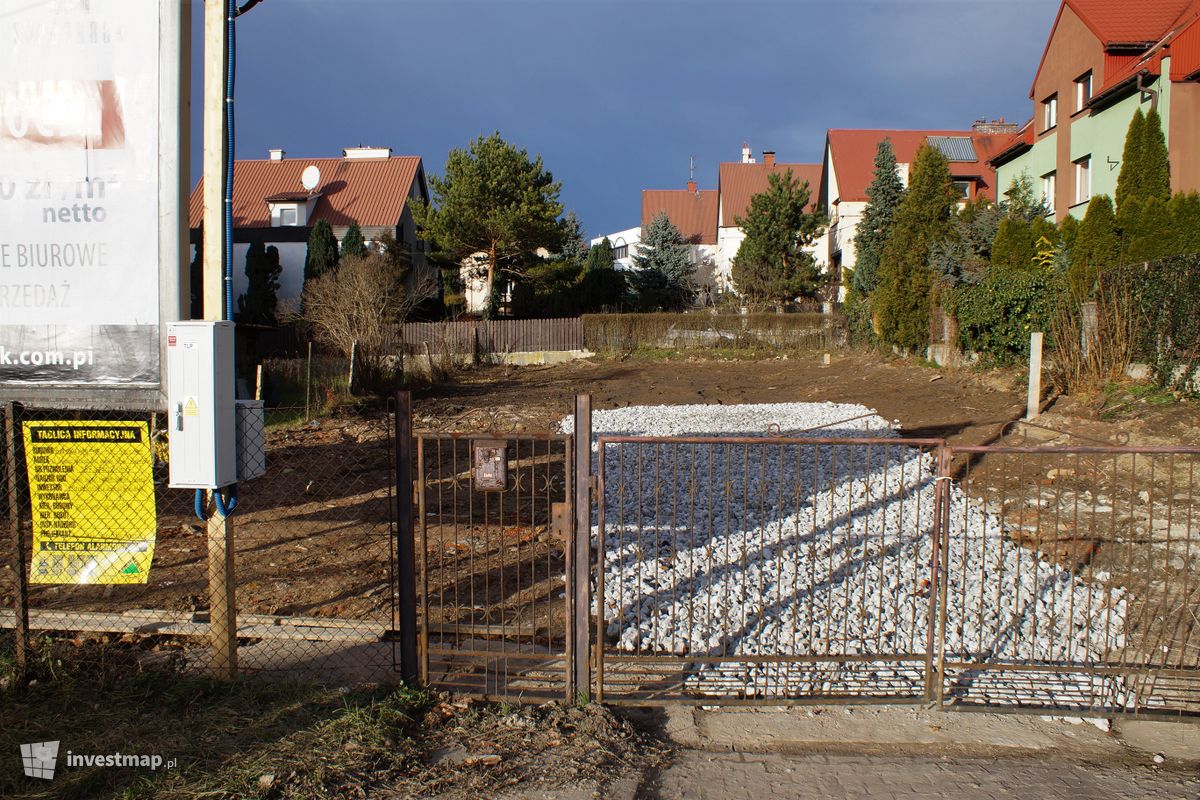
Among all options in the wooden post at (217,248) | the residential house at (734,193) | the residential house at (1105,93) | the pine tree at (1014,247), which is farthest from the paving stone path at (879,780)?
the residential house at (734,193)

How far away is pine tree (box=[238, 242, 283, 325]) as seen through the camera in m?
35.0

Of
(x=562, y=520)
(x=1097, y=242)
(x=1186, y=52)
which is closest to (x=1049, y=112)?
(x=1186, y=52)

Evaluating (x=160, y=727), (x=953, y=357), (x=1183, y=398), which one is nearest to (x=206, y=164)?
(x=160, y=727)

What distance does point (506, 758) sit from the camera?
3.79 metres

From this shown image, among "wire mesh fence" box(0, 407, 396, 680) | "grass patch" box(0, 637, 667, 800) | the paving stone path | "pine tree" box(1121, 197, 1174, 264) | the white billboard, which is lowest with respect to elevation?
the paving stone path

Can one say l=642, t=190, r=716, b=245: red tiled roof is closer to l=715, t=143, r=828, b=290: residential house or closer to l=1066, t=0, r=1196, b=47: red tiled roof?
l=715, t=143, r=828, b=290: residential house

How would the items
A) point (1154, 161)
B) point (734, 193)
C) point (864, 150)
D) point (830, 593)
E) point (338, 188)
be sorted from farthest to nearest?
point (734, 193), point (864, 150), point (338, 188), point (1154, 161), point (830, 593)

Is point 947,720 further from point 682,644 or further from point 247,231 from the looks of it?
point 247,231

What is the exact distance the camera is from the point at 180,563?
6887 mm

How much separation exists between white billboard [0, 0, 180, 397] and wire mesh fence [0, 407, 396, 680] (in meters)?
0.50

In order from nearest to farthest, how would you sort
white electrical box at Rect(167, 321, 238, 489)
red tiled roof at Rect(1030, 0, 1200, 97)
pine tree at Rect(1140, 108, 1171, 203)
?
white electrical box at Rect(167, 321, 238, 489), pine tree at Rect(1140, 108, 1171, 203), red tiled roof at Rect(1030, 0, 1200, 97)

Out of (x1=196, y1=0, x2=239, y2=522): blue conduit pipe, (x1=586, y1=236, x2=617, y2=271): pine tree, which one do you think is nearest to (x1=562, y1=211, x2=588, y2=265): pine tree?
(x1=586, y1=236, x2=617, y2=271): pine tree

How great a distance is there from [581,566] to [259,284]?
114 feet

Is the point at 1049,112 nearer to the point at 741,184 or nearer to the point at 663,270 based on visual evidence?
the point at 663,270
